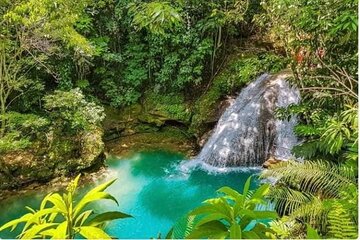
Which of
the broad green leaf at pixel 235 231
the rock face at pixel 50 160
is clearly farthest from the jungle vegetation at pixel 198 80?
the rock face at pixel 50 160

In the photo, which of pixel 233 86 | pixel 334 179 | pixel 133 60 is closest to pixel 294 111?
pixel 334 179

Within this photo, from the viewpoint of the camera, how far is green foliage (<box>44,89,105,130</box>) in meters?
7.65

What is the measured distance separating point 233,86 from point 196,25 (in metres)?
1.79

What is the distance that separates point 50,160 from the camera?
7.37m

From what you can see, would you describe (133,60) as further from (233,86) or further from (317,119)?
(317,119)

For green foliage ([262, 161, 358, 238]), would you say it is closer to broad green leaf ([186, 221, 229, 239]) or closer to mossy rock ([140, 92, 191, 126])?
broad green leaf ([186, 221, 229, 239])

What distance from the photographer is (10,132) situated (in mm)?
7191

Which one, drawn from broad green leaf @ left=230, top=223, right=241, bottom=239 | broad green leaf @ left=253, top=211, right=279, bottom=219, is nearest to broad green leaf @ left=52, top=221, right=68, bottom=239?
broad green leaf @ left=230, top=223, right=241, bottom=239

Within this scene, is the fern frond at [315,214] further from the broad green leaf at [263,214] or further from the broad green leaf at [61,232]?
the broad green leaf at [61,232]

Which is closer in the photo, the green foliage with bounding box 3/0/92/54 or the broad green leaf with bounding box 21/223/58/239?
the broad green leaf with bounding box 21/223/58/239

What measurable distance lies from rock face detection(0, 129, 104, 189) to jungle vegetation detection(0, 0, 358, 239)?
197 millimetres

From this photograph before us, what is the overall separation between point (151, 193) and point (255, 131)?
2.67 meters

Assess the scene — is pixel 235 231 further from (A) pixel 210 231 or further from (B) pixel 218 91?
(B) pixel 218 91

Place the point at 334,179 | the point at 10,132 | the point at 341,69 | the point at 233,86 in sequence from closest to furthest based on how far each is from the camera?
1. the point at 334,179
2. the point at 341,69
3. the point at 10,132
4. the point at 233,86
